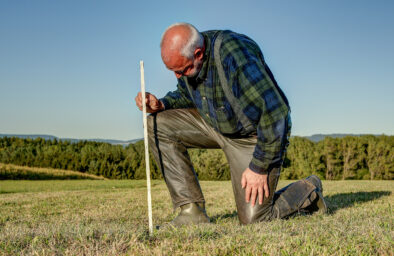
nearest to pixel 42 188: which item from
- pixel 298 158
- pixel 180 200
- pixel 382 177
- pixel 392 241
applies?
pixel 180 200

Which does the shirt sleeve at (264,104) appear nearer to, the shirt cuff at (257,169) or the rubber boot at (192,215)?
the shirt cuff at (257,169)

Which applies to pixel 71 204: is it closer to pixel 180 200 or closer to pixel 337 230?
pixel 180 200

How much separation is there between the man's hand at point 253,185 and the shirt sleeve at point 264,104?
25 centimetres

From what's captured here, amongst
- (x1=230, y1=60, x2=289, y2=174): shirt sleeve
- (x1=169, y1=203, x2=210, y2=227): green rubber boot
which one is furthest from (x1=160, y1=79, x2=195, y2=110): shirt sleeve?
(x1=169, y1=203, x2=210, y2=227): green rubber boot

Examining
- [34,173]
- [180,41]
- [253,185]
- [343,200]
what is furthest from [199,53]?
[34,173]

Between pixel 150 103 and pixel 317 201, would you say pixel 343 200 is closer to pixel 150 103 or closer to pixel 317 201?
pixel 317 201

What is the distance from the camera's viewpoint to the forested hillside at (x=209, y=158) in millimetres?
15531

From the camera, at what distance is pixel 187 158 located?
389 centimetres

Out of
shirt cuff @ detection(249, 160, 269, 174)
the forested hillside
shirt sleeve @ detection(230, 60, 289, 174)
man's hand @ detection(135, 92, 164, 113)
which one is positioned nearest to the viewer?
shirt sleeve @ detection(230, 60, 289, 174)

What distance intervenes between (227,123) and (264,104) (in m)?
0.56

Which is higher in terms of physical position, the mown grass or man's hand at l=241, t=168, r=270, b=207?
→ man's hand at l=241, t=168, r=270, b=207

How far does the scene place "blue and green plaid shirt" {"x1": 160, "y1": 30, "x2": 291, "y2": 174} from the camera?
2988mm

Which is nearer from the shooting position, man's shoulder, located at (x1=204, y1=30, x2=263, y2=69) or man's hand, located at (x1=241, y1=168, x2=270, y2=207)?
man's shoulder, located at (x1=204, y1=30, x2=263, y2=69)

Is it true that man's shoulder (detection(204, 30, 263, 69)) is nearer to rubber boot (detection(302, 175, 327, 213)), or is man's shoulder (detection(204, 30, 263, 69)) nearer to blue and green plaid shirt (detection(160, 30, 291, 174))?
blue and green plaid shirt (detection(160, 30, 291, 174))
